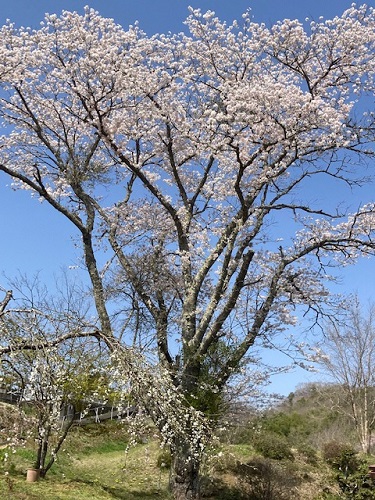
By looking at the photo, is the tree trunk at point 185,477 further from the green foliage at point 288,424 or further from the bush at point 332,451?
the green foliage at point 288,424

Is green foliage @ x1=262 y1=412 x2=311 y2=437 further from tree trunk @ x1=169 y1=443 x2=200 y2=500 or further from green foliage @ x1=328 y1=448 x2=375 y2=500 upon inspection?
tree trunk @ x1=169 y1=443 x2=200 y2=500

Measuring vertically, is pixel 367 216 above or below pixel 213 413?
→ above

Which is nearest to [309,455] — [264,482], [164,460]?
[264,482]

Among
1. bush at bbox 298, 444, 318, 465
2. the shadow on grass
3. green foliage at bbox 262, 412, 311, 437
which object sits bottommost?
the shadow on grass

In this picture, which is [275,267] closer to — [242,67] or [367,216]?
[367,216]

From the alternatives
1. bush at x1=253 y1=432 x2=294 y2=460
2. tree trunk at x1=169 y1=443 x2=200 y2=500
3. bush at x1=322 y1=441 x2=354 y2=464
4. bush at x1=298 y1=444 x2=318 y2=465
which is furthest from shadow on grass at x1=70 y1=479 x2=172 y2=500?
bush at x1=322 y1=441 x2=354 y2=464

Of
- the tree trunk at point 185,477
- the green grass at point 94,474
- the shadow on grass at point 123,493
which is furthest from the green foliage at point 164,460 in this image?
the tree trunk at point 185,477

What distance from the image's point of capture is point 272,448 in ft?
46.7

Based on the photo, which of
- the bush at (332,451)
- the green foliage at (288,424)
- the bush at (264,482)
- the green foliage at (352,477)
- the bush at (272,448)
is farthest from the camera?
the green foliage at (288,424)

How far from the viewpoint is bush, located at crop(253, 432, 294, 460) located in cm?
1414

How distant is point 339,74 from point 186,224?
14.6 ft

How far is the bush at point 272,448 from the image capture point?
1414 centimetres

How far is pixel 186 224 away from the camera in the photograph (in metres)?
11.9

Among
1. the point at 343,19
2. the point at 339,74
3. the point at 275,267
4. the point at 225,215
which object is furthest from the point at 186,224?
the point at 343,19
